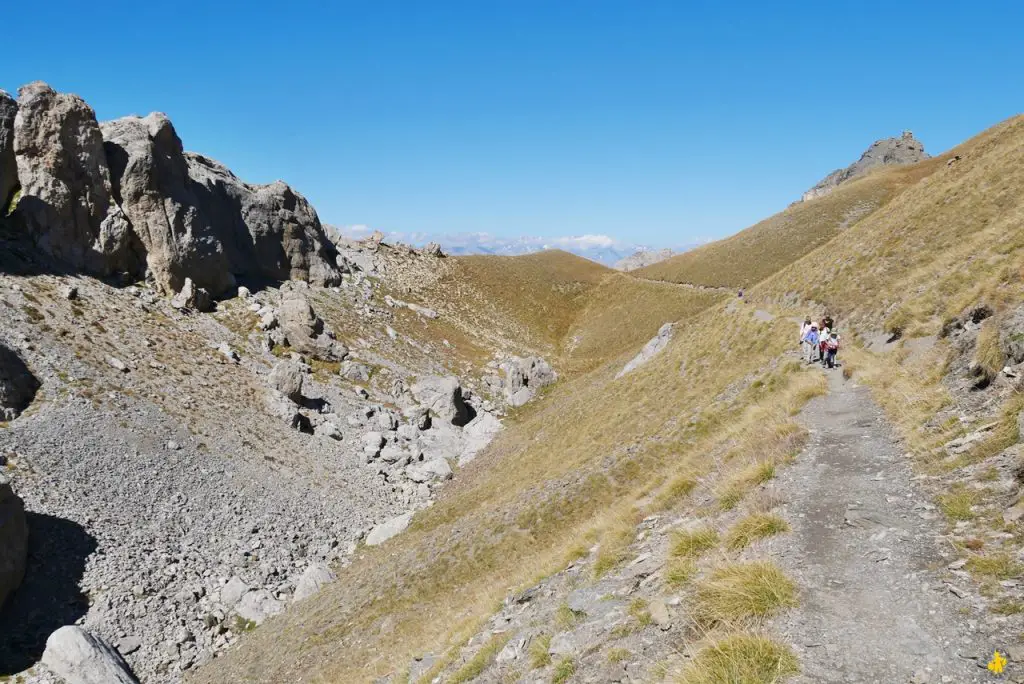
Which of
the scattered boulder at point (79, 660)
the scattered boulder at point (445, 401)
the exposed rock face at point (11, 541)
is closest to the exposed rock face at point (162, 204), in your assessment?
the scattered boulder at point (445, 401)

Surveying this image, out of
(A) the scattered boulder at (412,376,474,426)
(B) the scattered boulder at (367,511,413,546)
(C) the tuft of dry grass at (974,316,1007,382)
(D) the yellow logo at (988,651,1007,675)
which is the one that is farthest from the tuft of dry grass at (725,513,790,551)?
(A) the scattered boulder at (412,376,474,426)

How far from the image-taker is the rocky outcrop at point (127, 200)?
143 feet

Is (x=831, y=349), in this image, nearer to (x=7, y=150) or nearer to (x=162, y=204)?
(x=162, y=204)

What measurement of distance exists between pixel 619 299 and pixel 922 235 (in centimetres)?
7177

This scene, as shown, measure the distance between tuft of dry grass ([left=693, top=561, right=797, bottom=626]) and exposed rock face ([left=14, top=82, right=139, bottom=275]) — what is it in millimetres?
54976

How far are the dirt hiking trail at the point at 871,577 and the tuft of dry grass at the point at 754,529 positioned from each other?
0.26 meters

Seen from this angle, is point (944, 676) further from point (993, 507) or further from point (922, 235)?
point (922, 235)

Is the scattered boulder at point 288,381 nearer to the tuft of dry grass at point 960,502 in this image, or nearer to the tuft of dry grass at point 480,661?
the tuft of dry grass at point 480,661

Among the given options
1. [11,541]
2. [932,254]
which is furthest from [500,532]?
[932,254]

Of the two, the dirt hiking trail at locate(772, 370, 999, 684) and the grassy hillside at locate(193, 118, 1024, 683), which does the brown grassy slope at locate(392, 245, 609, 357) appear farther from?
the dirt hiking trail at locate(772, 370, 999, 684)

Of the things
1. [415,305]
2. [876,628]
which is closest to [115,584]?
[876,628]

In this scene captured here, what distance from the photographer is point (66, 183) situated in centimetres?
4481

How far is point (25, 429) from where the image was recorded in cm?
2905

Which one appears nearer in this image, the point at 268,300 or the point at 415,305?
the point at 268,300
